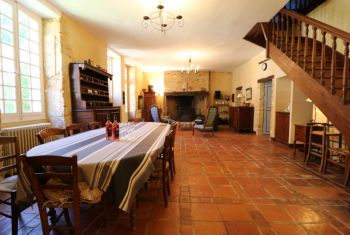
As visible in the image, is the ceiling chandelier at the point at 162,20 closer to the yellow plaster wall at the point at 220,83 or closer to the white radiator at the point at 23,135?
the white radiator at the point at 23,135

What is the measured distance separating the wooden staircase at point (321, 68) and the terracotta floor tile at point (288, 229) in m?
1.15

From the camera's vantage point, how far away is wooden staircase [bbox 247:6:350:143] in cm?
213

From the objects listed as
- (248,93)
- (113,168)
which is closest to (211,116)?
(248,93)

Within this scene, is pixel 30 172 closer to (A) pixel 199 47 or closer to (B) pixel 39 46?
(B) pixel 39 46

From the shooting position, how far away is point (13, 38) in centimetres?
283

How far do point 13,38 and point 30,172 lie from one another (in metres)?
2.66

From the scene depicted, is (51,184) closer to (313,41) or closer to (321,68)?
(321,68)

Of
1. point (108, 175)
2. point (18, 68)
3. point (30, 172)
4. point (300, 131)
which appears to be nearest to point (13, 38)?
point (18, 68)

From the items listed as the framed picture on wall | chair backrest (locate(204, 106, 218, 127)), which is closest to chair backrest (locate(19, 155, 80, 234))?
chair backrest (locate(204, 106, 218, 127))

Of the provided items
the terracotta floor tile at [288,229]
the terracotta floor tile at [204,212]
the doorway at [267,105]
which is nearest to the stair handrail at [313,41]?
the terracotta floor tile at [288,229]

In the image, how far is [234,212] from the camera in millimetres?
1913

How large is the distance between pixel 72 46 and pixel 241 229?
420 cm

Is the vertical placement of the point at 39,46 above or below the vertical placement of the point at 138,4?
below

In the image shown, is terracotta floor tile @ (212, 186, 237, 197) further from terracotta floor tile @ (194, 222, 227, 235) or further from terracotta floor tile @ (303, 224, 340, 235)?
terracotta floor tile @ (303, 224, 340, 235)
